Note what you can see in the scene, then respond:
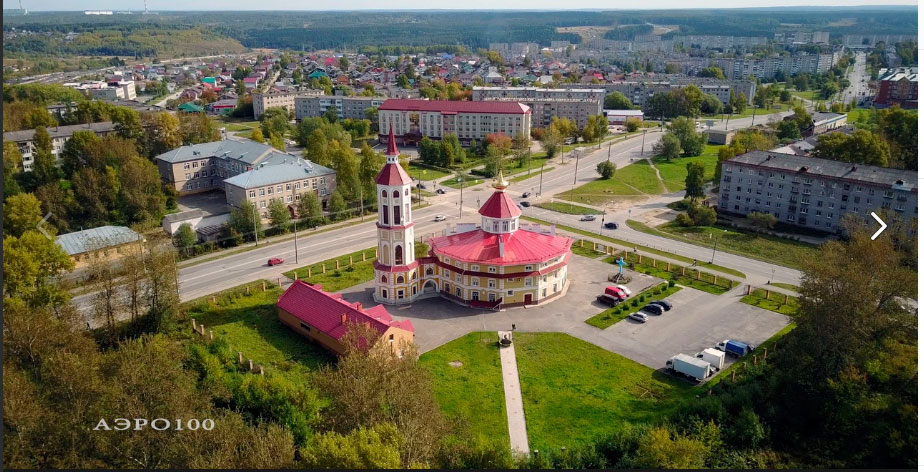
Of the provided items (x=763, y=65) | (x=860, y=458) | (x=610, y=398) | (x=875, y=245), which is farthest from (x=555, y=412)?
(x=763, y=65)

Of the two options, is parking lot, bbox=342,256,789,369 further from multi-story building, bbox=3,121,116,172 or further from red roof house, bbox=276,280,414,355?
multi-story building, bbox=3,121,116,172

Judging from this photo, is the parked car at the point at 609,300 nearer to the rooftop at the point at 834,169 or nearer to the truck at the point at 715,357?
the truck at the point at 715,357

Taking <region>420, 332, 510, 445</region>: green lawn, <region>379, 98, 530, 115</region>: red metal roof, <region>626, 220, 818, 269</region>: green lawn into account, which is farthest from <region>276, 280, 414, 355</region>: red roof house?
<region>379, 98, 530, 115</region>: red metal roof

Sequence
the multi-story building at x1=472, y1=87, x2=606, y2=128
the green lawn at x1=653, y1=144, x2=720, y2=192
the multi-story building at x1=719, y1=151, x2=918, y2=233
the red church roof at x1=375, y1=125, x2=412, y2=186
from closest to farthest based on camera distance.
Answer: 1. the red church roof at x1=375, y1=125, x2=412, y2=186
2. the multi-story building at x1=719, y1=151, x2=918, y2=233
3. the green lawn at x1=653, y1=144, x2=720, y2=192
4. the multi-story building at x1=472, y1=87, x2=606, y2=128

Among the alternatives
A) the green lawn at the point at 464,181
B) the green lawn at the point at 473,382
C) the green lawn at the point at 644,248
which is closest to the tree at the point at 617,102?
the green lawn at the point at 464,181

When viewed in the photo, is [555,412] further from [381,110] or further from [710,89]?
[710,89]

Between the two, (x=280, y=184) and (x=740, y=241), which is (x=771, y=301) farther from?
(x=280, y=184)

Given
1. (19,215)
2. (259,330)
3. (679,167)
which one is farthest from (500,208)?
(679,167)
